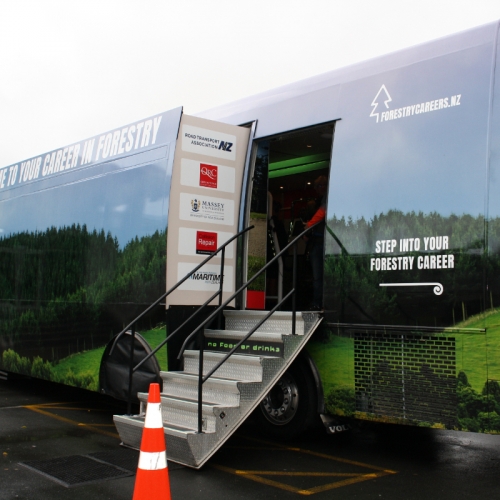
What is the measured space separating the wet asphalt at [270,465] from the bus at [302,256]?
0.35 meters

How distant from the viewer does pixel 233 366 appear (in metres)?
6.64

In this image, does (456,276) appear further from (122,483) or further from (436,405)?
(122,483)

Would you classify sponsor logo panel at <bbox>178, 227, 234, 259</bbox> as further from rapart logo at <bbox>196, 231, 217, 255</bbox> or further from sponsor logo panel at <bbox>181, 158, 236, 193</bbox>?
sponsor logo panel at <bbox>181, 158, 236, 193</bbox>

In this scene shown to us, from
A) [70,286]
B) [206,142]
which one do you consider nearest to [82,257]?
[70,286]

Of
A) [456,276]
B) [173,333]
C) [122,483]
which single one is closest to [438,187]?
[456,276]

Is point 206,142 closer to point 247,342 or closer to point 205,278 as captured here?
point 205,278

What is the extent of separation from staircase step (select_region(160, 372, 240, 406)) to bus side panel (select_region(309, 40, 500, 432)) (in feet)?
2.92

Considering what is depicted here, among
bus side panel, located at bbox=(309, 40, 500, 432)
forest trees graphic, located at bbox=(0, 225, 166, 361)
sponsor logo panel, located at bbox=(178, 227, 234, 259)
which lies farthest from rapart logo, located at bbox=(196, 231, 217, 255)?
bus side panel, located at bbox=(309, 40, 500, 432)

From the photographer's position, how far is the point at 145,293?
7.61m

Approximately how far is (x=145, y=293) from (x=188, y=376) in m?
1.38

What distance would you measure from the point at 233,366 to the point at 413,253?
2104mm

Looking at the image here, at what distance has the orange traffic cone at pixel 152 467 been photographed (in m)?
4.12

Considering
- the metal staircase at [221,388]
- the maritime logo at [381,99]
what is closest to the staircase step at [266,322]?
the metal staircase at [221,388]

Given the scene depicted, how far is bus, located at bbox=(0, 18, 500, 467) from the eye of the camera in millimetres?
5398
